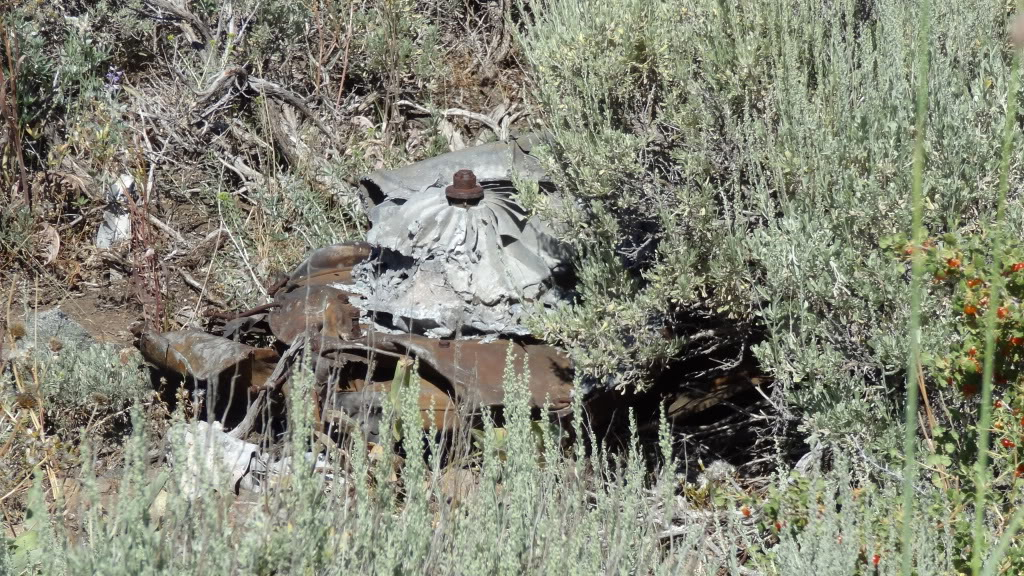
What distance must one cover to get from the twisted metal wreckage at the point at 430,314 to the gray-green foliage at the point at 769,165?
0.80 feet

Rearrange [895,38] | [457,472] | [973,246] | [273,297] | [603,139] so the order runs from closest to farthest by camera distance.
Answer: [973,246]
[457,472]
[895,38]
[603,139]
[273,297]

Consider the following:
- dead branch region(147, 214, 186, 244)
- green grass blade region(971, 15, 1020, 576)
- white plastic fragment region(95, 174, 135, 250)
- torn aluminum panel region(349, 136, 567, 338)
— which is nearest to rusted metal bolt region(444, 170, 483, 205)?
torn aluminum panel region(349, 136, 567, 338)

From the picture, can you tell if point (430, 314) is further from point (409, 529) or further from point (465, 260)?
point (409, 529)

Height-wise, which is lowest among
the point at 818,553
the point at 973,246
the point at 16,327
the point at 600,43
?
the point at 818,553

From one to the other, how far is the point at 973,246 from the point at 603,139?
4.90 ft

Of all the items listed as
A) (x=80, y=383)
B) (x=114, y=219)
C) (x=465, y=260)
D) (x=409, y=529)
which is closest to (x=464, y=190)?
(x=465, y=260)

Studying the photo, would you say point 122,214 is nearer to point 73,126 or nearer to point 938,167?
point 73,126

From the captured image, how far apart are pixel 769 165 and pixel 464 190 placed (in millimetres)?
1266

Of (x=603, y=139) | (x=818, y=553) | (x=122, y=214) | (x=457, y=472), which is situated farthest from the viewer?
(x=122, y=214)

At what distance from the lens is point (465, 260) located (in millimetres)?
3914

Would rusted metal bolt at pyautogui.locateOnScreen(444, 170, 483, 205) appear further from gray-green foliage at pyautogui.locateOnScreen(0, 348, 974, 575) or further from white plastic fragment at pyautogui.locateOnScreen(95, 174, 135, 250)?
white plastic fragment at pyautogui.locateOnScreen(95, 174, 135, 250)

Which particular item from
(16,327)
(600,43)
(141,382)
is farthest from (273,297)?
(600,43)

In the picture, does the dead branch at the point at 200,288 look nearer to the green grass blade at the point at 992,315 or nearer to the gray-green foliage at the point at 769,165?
the gray-green foliage at the point at 769,165

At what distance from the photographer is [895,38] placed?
3174 millimetres
